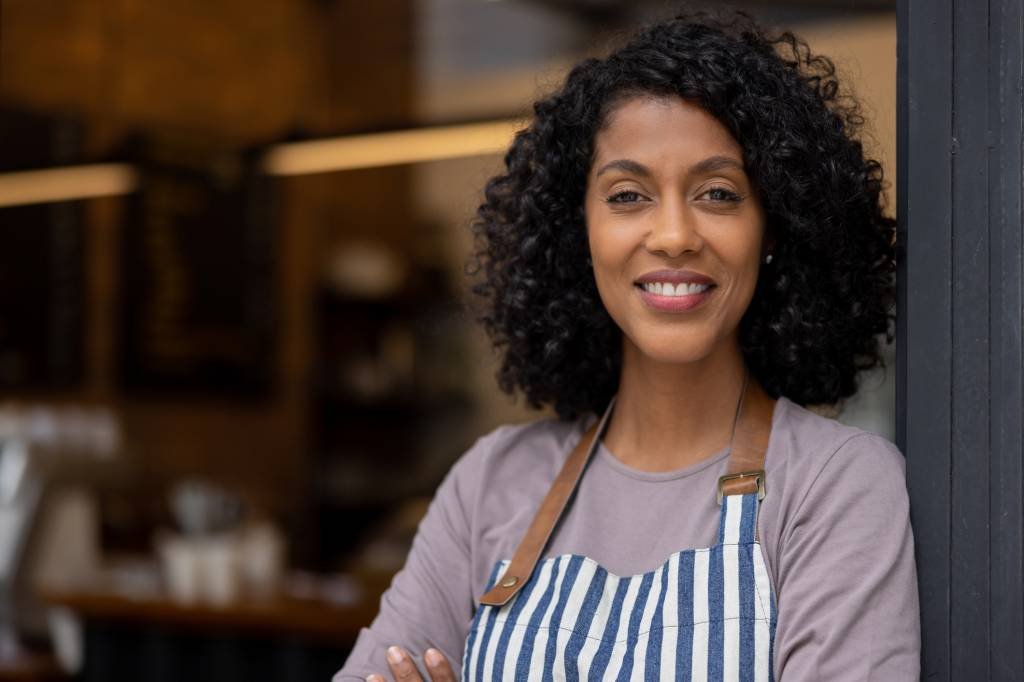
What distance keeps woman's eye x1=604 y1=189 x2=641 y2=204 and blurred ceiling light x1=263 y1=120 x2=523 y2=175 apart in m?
2.38

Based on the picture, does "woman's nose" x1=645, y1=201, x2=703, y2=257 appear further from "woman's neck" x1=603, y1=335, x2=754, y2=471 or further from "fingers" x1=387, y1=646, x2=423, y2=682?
"fingers" x1=387, y1=646, x2=423, y2=682

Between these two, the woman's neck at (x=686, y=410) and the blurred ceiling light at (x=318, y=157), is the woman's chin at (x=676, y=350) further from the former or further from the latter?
the blurred ceiling light at (x=318, y=157)

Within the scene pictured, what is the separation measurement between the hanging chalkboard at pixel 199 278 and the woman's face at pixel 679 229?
4094mm

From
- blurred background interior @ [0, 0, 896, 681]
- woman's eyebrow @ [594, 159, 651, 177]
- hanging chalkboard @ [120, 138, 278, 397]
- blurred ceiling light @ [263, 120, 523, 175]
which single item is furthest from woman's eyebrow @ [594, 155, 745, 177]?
hanging chalkboard @ [120, 138, 278, 397]

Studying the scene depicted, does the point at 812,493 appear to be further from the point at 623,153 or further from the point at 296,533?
the point at 296,533

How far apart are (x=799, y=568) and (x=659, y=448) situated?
0.99 ft

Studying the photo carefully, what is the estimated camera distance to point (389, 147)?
15.8ft

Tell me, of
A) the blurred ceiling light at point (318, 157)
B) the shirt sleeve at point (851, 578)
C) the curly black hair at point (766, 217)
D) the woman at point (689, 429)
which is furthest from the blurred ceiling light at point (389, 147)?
the shirt sleeve at point (851, 578)

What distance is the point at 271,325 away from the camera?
5.48m

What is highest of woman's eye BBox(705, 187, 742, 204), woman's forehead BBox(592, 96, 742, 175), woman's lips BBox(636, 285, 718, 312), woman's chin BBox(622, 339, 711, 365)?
woman's forehead BBox(592, 96, 742, 175)

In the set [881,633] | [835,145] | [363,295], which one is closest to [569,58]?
[363,295]

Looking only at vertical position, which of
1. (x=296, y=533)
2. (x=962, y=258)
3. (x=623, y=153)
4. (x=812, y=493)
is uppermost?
(x=623, y=153)

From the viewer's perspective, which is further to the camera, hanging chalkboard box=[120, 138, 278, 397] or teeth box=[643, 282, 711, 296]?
hanging chalkboard box=[120, 138, 278, 397]

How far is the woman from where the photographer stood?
1.22 m
